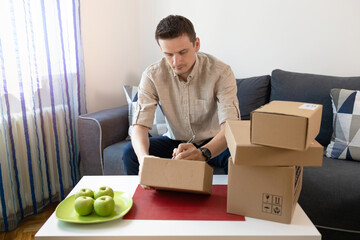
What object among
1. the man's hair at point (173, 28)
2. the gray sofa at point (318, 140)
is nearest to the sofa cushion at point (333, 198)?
the gray sofa at point (318, 140)

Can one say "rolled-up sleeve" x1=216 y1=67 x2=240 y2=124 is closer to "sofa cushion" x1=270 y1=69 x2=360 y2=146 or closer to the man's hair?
the man's hair

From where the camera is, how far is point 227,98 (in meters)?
1.51

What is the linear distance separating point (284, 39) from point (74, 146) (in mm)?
1653

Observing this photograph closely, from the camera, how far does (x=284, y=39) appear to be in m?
2.21

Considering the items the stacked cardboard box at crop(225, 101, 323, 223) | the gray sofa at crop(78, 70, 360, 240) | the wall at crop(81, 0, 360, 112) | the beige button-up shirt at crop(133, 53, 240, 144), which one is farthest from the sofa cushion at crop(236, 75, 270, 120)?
the stacked cardboard box at crop(225, 101, 323, 223)

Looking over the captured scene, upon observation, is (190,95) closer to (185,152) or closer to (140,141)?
(140,141)

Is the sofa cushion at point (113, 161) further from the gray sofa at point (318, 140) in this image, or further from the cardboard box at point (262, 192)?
the cardboard box at point (262, 192)

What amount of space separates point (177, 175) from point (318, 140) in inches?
44.6

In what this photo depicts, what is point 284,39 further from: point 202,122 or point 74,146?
point 74,146

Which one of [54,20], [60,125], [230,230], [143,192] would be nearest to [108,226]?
[143,192]

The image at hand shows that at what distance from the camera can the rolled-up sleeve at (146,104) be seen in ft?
5.06

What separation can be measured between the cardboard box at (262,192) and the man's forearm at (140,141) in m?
0.50

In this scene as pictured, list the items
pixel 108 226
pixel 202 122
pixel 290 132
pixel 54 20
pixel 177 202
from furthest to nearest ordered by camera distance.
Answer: pixel 54 20
pixel 202 122
pixel 177 202
pixel 108 226
pixel 290 132

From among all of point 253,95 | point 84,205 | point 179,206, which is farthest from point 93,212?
point 253,95
